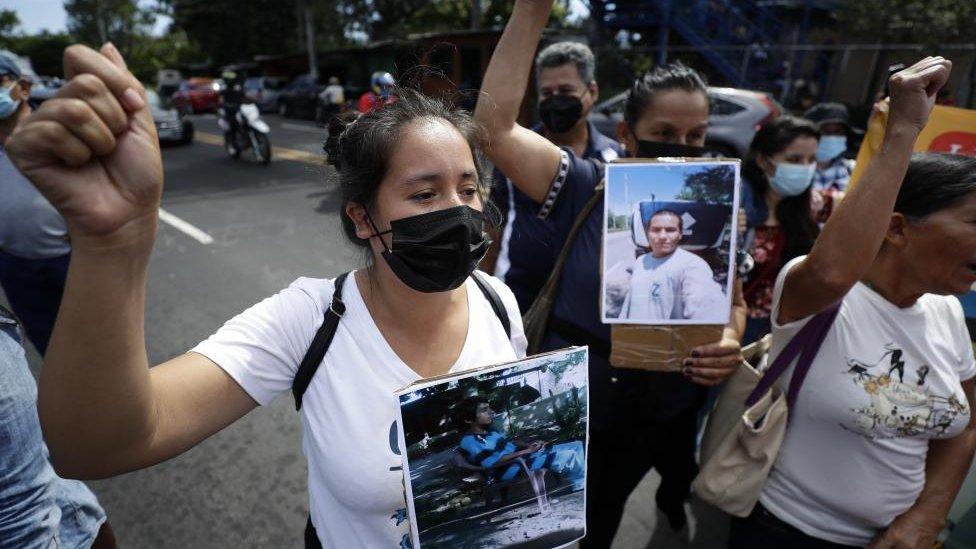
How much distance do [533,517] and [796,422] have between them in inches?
34.9

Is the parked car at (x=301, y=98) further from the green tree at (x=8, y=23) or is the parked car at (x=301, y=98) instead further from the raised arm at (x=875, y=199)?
the green tree at (x=8, y=23)

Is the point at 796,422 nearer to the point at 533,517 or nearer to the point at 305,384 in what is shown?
the point at 533,517

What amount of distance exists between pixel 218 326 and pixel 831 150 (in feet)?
15.7

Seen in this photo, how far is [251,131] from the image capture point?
1019 cm

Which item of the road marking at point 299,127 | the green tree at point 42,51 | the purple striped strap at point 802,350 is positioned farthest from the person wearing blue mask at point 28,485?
the green tree at point 42,51

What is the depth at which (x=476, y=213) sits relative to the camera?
1.20m

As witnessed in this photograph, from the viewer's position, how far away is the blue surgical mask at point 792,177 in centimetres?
250

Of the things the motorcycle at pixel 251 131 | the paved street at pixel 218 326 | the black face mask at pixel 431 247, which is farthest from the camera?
the motorcycle at pixel 251 131

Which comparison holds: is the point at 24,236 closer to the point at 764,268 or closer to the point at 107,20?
the point at 764,268

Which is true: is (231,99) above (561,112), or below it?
below

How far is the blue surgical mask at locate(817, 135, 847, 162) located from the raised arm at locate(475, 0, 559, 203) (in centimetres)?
330

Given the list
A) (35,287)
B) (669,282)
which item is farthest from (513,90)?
(35,287)

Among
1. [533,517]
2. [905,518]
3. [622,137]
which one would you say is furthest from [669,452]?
[533,517]

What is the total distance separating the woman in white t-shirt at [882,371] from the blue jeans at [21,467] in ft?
5.92
